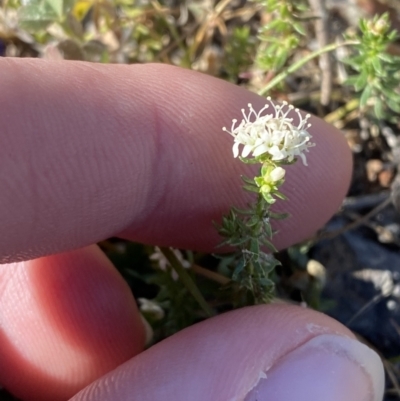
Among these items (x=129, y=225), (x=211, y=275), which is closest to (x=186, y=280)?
(x=211, y=275)

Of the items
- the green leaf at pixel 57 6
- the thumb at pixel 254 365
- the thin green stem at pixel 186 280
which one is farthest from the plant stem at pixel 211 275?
the green leaf at pixel 57 6

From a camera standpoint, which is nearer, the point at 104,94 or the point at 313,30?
the point at 104,94

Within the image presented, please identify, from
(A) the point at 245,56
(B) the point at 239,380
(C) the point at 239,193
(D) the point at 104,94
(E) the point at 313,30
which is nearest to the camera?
(B) the point at 239,380

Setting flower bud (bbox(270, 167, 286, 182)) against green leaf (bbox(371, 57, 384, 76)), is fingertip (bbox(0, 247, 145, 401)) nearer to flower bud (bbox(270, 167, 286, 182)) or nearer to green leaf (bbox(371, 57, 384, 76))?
flower bud (bbox(270, 167, 286, 182))

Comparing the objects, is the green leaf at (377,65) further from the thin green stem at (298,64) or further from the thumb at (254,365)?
the thumb at (254,365)

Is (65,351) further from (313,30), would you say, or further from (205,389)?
(313,30)

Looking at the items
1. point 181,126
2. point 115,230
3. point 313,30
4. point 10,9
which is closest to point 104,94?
point 181,126

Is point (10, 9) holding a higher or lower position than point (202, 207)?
higher

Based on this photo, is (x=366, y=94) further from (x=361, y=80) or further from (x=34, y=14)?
(x=34, y=14)
